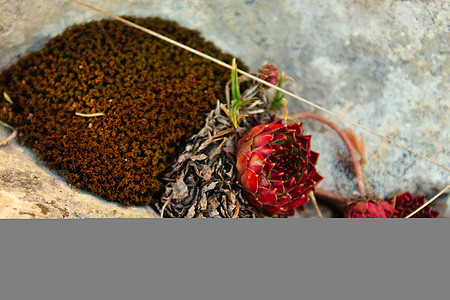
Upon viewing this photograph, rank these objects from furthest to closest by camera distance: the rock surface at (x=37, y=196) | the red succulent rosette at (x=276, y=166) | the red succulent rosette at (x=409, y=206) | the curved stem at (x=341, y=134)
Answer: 1. the curved stem at (x=341, y=134)
2. the red succulent rosette at (x=409, y=206)
3. the red succulent rosette at (x=276, y=166)
4. the rock surface at (x=37, y=196)

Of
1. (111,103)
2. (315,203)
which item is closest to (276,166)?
(315,203)

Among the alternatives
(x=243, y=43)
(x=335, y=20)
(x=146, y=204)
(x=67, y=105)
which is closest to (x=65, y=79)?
(x=67, y=105)

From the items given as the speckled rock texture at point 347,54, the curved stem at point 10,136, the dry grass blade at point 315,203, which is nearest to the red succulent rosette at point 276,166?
the dry grass blade at point 315,203

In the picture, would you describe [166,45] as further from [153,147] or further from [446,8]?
[446,8]

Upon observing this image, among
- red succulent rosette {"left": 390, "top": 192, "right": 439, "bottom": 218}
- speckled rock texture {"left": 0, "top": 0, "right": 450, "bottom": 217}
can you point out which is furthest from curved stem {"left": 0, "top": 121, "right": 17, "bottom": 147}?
red succulent rosette {"left": 390, "top": 192, "right": 439, "bottom": 218}

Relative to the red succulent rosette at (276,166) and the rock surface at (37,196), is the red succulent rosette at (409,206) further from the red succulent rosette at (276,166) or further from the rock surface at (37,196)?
the rock surface at (37,196)

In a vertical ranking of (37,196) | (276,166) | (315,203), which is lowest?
(315,203)

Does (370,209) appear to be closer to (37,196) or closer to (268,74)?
(268,74)
